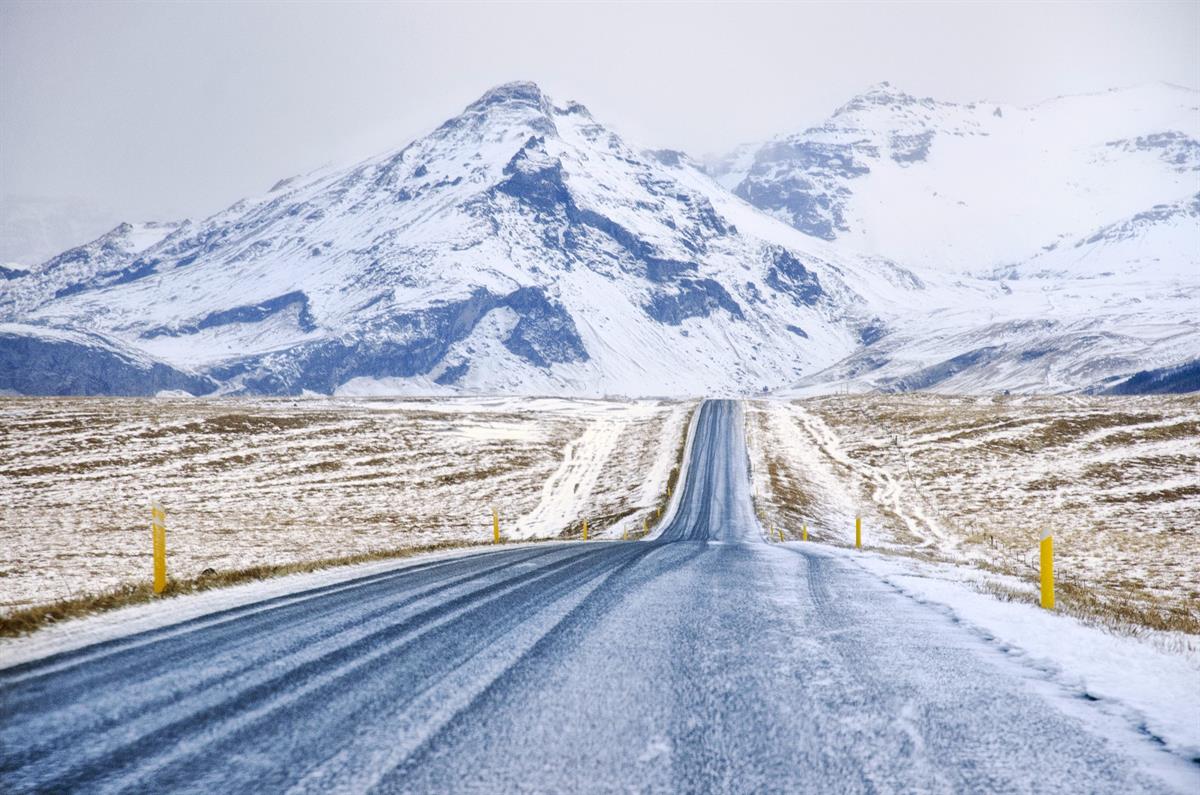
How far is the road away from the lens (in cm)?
360

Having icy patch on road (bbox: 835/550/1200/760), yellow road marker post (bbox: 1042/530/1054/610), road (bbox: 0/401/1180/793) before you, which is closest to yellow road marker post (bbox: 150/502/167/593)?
road (bbox: 0/401/1180/793)

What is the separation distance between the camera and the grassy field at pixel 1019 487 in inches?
1109

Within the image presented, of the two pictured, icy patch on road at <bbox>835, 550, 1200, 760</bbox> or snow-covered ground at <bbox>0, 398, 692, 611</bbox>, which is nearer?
icy patch on road at <bbox>835, 550, 1200, 760</bbox>

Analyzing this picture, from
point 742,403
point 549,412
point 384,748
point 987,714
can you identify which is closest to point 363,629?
point 384,748

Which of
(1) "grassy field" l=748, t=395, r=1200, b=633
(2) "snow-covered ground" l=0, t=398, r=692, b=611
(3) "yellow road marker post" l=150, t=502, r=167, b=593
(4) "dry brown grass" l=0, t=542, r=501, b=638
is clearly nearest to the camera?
(4) "dry brown grass" l=0, t=542, r=501, b=638

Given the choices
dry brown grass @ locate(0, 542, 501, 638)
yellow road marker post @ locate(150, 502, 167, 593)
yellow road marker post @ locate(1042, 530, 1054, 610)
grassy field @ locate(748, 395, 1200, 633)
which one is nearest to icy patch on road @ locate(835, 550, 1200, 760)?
yellow road marker post @ locate(1042, 530, 1054, 610)

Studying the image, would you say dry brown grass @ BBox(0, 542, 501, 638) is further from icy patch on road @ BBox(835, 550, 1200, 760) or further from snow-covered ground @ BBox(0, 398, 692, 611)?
icy patch on road @ BBox(835, 550, 1200, 760)

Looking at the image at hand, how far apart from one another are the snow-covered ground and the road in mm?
14274

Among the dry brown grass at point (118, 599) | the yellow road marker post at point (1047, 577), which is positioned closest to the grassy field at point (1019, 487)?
the yellow road marker post at point (1047, 577)

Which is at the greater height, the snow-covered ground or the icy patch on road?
the icy patch on road

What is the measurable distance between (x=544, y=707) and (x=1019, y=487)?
52.6 m

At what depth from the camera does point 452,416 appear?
86.6 meters

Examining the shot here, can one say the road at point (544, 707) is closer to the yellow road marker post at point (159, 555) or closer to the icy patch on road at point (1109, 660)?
the icy patch on road at point (1109, 660)

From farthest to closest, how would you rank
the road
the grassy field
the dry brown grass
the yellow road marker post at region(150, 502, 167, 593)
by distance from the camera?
the grassy field → the yellow road marker post at region(150, 502, 167, 593) → the dry brown grass → the road
